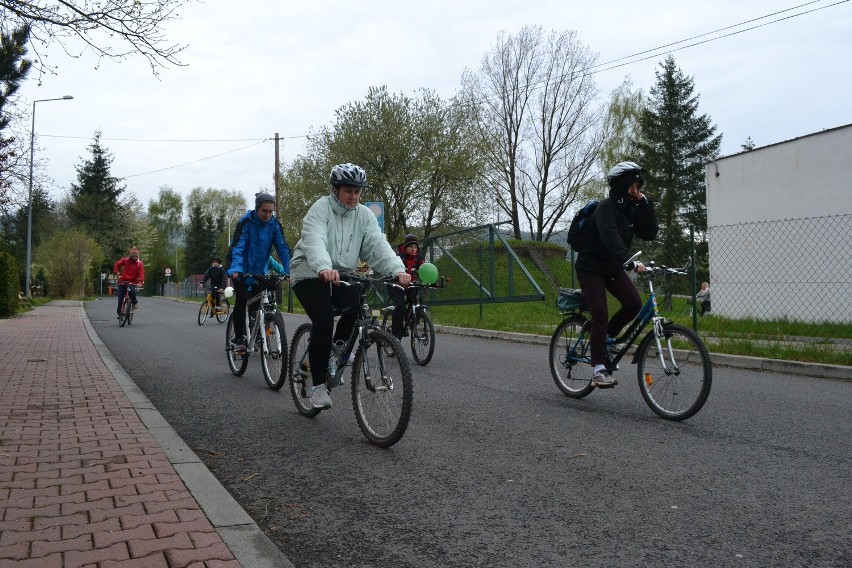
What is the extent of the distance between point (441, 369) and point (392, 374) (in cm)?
427

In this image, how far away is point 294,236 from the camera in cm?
4453

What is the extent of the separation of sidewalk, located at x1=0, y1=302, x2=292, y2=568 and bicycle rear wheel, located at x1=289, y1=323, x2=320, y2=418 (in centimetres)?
106

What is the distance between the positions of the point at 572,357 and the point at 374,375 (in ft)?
7.79

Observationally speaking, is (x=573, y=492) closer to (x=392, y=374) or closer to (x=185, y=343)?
(x=392, y=374)

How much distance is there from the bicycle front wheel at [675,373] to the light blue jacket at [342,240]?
2.10m

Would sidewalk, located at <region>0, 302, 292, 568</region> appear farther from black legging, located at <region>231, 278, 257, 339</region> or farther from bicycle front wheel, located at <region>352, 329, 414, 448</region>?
black legging, located at <region>231, 278, 257, 339</region>

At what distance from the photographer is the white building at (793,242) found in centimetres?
1622

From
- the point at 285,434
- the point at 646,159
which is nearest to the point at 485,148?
the point at 646,159

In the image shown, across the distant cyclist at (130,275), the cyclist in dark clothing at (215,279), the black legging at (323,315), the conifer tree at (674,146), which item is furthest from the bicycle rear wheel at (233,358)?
the conifer tree at (674,146)

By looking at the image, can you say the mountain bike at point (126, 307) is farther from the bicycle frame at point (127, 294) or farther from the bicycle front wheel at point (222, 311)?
the bicycle front wheel at point (222, 311)

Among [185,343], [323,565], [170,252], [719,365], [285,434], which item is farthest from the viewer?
[170,252]

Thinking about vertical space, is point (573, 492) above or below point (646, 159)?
below

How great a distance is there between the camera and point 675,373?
5637mm

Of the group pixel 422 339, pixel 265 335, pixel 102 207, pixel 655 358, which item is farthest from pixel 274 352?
pixel 102 207
